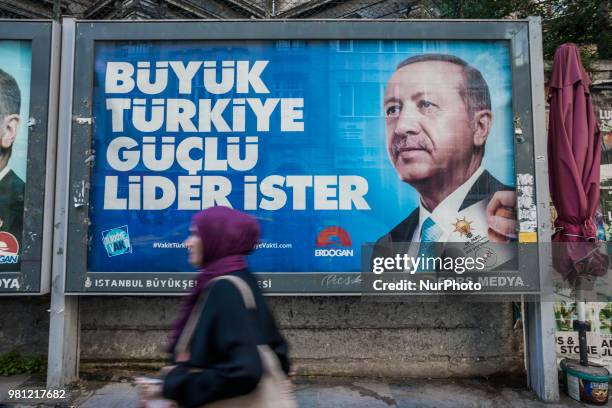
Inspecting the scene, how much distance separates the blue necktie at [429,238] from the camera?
13.3ft

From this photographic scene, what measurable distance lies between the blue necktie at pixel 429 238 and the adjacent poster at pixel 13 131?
3.80 meters

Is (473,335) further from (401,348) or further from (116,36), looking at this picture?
(116,36)

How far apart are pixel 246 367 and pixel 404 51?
361cm

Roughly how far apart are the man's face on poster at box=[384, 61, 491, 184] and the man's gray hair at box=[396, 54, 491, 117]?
3 centimetres

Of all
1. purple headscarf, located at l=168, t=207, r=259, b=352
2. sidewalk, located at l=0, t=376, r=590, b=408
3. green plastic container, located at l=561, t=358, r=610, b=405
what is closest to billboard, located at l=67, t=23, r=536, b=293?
sidewalk, located at l=0, t=376, r=590, b=408

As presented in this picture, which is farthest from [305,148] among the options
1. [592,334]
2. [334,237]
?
[592,334]

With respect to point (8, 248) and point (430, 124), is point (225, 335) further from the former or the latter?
point (8, 248)

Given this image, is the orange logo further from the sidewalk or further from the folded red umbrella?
the folded red umbrella

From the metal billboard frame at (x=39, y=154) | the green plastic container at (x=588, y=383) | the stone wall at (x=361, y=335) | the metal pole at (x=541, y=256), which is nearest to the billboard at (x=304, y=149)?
the metal pole at (x=541, y=256)

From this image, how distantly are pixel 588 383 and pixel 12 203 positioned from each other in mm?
5625

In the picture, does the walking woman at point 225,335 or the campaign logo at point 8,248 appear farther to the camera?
the campaign logo at point 8,248

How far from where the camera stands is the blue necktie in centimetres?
405

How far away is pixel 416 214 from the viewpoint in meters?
4.12

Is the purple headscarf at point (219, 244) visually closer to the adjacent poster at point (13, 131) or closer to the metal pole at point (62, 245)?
the metal pole at point (62, 245)
